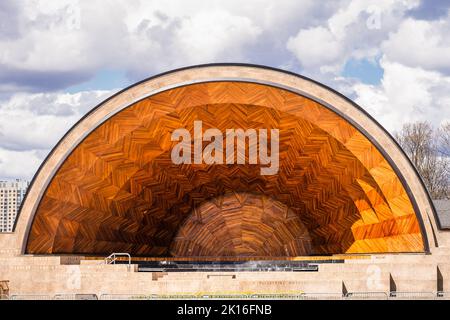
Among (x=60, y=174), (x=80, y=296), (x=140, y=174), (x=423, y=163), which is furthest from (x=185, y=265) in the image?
(x=423, y=163)

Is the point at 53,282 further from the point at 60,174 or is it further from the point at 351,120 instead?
the point at 351,120

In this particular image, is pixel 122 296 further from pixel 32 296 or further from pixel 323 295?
pixel 323 295

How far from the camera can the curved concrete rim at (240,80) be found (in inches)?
998

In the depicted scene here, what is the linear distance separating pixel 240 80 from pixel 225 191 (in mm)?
8781

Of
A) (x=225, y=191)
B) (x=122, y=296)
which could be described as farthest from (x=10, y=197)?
(x=122, y=296)

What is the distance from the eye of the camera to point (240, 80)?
2588cm

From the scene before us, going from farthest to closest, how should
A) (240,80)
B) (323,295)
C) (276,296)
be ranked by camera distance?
(240,80) → (323,295) → (276,296)

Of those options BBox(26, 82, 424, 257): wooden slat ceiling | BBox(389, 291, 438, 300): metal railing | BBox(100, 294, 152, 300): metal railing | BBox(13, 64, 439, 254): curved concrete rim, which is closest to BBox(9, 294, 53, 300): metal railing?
BBox(100, 294, 152, 300): metal railing

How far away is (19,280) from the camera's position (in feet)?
82.7

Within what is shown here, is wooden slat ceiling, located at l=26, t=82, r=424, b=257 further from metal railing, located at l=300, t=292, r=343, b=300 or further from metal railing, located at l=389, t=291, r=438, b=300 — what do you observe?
metal railing, located at l=300, t=292, r=343, b=300
